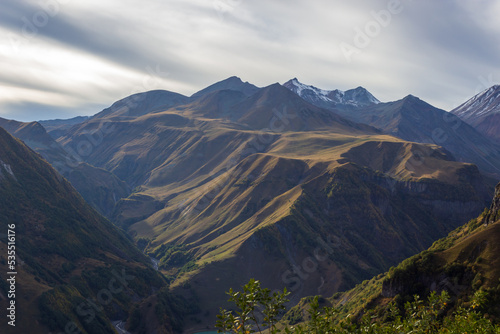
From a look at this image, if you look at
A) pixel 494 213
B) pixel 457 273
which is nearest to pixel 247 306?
pixel 457 273

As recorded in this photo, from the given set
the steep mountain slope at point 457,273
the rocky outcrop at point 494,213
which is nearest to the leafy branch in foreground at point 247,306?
the steep mountain slope at point 457,273

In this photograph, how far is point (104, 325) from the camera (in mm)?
187250

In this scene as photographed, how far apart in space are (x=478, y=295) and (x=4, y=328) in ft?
557

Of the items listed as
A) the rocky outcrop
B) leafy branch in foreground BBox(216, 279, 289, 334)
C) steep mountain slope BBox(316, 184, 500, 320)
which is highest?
leafy branch in foreground BBox(216, 279, 289, 334)

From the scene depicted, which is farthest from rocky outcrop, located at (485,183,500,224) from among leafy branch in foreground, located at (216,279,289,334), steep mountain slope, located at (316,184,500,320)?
leafy branch in foreground, located at (216,279,289,334)

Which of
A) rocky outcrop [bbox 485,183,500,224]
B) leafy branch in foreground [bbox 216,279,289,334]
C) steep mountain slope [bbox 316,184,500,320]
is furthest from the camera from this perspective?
rocky outcrop [bbox 485,183,500,224]

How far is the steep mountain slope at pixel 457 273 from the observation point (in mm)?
96750

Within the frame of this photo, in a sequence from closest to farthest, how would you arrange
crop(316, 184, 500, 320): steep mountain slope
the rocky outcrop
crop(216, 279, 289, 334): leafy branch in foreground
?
crop(216, 279, 289, 334): leafy branch in foreground
crop(316, 184, 500, 320): steep mountain slope
the rocky outcrop

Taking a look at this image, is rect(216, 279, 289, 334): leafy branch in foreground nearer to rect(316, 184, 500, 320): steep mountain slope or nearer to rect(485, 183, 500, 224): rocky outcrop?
rect(316, 184, 500, 320): steep mountain slope

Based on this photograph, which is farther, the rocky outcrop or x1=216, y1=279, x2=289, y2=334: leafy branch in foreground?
the rocky outcrop

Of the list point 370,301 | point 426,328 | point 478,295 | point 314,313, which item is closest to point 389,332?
point 426,328

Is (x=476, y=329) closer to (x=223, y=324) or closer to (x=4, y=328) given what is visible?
(x=223, y=324)

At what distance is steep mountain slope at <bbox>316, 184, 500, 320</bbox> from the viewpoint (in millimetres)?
96750

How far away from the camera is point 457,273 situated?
4158 inches
